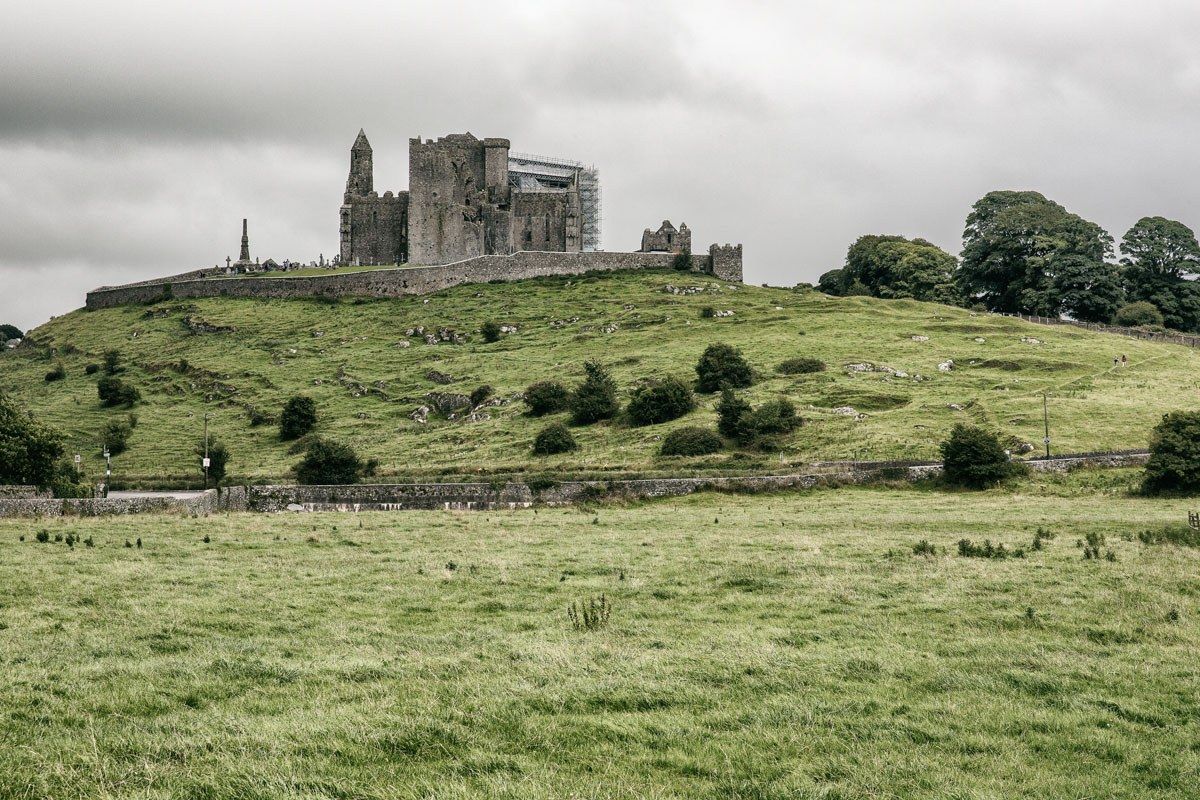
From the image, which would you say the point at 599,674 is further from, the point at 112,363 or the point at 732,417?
the point at 112,363

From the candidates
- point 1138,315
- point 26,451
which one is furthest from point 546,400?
point 1138,315

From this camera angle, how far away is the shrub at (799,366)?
71.6 metres

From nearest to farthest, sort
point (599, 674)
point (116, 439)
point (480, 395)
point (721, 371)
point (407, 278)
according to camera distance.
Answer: point (599, 674) → point (116, 439) → point (721, 371) → point (480, 395) → point (407, 278)

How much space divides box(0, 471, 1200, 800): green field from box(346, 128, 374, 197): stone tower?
97.6m

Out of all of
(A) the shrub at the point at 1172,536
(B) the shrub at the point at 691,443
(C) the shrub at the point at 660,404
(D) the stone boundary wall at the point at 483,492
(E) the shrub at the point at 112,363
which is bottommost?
(A) the shrub at the point at 1172,536

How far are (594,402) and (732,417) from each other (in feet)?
35.2

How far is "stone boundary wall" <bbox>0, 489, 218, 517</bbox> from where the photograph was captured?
104 ft

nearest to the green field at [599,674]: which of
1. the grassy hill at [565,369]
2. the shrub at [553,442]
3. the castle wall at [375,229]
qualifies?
the grassy hill at [565,369]

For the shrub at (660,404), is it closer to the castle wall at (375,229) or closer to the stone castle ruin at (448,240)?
the stone castle ruin at (448,240)

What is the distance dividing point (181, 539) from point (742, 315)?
73.0m

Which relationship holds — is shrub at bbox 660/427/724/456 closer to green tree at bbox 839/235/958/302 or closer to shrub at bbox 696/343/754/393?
shrub at bbox 696/343/754/393

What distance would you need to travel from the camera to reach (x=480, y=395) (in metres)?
72.9

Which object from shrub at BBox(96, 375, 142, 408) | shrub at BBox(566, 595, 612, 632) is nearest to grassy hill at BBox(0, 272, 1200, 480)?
shrub at BBox(96, 375, 142, 408)

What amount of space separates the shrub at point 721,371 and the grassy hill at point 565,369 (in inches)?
64.3
